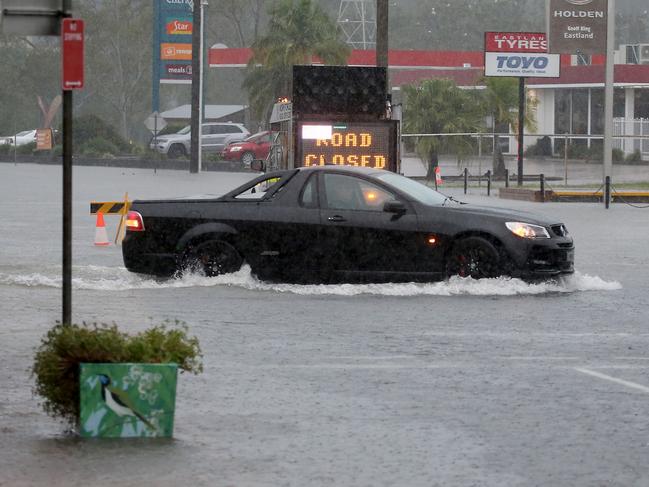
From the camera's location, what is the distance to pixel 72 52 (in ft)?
29.2

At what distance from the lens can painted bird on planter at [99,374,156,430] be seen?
8.02 m

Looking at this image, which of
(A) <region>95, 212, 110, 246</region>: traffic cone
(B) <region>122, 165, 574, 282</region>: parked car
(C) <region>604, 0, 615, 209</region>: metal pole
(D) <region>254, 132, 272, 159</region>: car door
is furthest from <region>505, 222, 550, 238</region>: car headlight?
(D) <region>254, 132, 272, 159</region>: car door

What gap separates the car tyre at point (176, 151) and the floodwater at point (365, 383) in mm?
52111

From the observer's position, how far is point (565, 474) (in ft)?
24.7

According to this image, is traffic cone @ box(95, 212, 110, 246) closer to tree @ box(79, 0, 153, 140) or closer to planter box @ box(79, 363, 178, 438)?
planter box @ box(79, 363, 178, 438)

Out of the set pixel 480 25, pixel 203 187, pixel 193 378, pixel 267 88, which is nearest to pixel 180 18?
pixel 267 88

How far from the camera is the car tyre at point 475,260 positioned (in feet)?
53.1

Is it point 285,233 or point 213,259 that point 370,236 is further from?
point 213,259

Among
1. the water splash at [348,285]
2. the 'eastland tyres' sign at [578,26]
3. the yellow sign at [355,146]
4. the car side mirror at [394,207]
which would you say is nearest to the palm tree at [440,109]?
the 'eastland tyres' sign at [578,26]

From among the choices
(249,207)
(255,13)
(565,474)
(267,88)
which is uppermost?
(255,13)

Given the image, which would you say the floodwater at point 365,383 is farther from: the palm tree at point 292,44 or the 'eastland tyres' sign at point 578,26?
the palm tree at point 292,44

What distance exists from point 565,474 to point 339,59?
6261 centimetres

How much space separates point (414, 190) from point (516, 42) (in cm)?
3488

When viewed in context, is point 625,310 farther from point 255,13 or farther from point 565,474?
point 255,13
